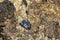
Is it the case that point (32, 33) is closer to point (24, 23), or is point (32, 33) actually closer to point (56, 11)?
point (24, 23)

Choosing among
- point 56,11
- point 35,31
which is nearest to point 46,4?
point 56,11

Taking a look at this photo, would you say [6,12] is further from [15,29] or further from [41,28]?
[41,28]

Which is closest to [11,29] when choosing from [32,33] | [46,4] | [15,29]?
[15,29]

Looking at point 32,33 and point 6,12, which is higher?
point 6,12

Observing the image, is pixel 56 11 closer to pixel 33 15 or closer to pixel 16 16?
pixel 33 15

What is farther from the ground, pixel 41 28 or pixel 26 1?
pixel 26 1
